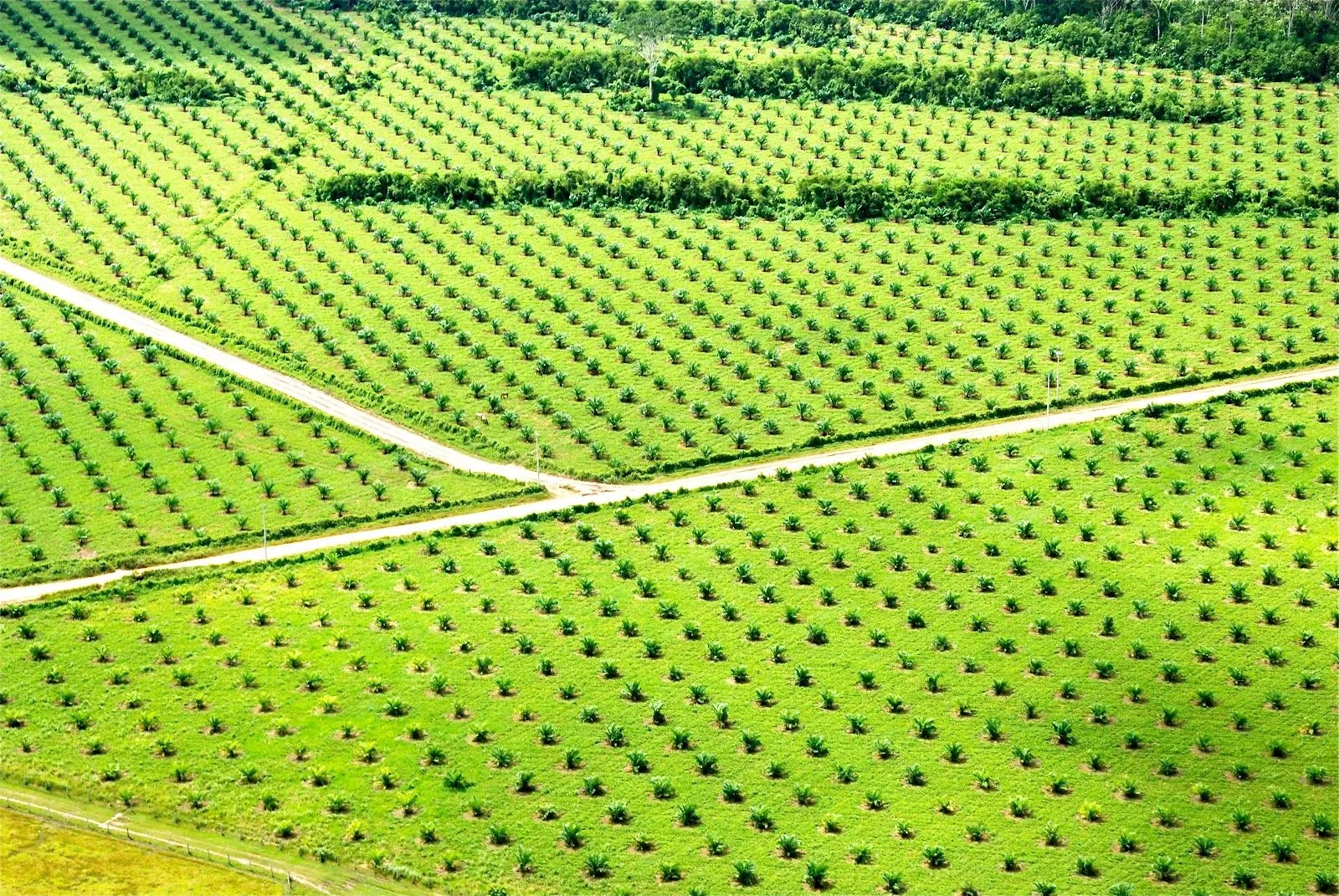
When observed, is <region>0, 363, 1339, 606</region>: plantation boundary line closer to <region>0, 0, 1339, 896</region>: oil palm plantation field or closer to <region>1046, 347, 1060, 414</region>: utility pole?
<region>0, 0, 1339, 896</region>: oil palm plantation field

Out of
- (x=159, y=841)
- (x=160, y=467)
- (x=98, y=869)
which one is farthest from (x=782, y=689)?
(x=160, y=467)

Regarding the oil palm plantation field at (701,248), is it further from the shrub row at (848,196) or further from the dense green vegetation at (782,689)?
the dense green vegetation at (782,689)

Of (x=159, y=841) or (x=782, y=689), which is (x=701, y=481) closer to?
(x=782, y=689)

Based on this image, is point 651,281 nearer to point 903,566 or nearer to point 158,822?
point 903,566

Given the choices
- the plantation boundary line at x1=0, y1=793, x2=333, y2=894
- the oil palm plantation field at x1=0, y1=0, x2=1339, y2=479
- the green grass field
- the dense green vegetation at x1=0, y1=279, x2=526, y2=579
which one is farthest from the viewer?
the oil palm plantation field at x1=0, y1=0, x2=1339, y2=479

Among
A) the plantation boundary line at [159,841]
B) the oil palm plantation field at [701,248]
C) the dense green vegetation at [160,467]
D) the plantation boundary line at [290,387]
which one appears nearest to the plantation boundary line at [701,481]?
the dense green vegetation at [160,467]

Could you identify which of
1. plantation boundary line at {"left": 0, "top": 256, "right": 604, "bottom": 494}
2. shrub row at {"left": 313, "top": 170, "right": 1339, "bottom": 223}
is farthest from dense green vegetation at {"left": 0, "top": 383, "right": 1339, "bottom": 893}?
shrub row at {"left": 313, "top": 170, "right": 1339, "bottom": 223}
